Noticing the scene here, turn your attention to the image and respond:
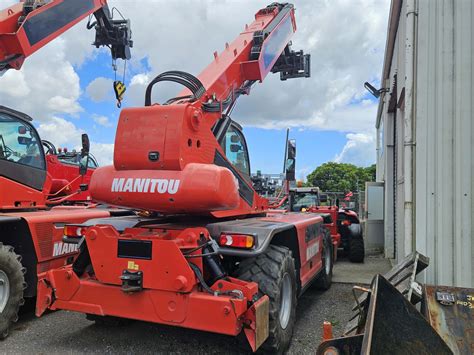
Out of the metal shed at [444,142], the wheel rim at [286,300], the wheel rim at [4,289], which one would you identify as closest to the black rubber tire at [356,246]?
the metal shed at [444,142]

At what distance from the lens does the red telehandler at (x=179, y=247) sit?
3820 millimetres

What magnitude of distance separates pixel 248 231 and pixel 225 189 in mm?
504

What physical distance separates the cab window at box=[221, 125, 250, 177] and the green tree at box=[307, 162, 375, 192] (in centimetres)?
4440

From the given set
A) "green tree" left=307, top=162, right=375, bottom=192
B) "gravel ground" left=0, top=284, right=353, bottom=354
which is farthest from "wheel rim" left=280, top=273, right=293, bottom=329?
"green tree" left=307, top=162, right=375, bottom=192

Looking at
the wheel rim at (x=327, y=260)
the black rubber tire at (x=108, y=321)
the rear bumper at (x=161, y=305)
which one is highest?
the rear bumper at (x=161, y=305)

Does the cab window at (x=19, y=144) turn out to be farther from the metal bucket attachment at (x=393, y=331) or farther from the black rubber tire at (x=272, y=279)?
the metal bucket attachment at (x=393, y=331)

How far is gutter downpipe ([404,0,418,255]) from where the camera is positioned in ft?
15.1

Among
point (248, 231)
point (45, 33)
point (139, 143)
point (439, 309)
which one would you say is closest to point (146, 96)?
point (139, 143)

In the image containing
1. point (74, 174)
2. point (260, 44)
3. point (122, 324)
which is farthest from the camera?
point (74, 174)

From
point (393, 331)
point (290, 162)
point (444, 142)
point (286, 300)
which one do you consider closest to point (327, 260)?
point (290, 162)

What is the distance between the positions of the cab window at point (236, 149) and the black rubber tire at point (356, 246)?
18.0 ft

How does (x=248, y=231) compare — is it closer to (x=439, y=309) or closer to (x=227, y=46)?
(x=439, y=309)

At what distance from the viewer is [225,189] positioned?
4027 mm

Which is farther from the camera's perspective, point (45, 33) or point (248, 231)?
point (45, 33)
